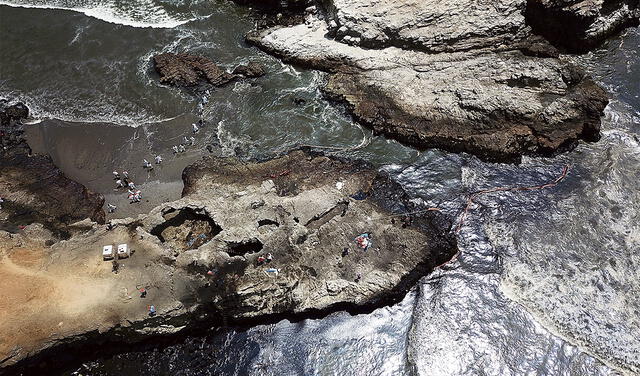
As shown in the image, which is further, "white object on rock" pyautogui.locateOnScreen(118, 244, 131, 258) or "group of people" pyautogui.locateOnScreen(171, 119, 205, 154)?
"group of people" pyautogui.locateOnScreen(171, 119, 205, 154)

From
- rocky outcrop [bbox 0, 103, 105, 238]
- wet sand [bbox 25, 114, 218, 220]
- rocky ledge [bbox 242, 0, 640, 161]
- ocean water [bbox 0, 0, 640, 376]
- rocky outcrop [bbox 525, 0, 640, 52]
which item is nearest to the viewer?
ocean water [bbox 0, 0, 640, 376]

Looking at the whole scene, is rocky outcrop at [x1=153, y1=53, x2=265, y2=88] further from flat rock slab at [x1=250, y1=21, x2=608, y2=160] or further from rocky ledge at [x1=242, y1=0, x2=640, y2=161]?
flat rock slab at [x1=250, y1=21, x2=608, y2=160]

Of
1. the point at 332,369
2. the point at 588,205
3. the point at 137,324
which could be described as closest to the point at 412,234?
the point at 332,369

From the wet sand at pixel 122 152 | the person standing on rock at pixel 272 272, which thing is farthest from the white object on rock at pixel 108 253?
the person standing on rock at pixel 272 272

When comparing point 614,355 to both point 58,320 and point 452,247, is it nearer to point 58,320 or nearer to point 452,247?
point 452,247

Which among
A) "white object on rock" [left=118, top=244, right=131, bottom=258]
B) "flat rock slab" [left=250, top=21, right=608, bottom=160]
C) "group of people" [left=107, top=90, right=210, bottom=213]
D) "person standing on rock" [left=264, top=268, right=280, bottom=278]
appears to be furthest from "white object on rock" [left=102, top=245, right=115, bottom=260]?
"flat rock slab" [left=250, top=21, right=608, bottom=160]

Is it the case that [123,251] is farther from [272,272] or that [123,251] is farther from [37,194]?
[37,194]
